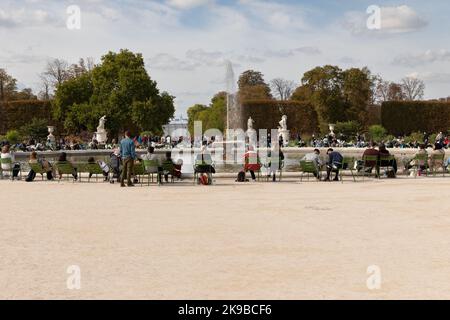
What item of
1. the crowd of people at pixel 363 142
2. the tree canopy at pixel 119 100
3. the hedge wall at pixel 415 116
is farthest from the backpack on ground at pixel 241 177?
the hedge wall at pixel 415 116

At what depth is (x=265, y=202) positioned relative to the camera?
34.2 feet

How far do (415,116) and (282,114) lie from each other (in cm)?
1039

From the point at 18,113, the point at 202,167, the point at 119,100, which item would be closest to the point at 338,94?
the point at 119,100

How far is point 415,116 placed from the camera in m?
47.9

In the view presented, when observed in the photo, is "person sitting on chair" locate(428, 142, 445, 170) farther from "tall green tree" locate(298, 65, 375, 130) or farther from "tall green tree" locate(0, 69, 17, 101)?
"tall green tree" locate(0, 69, 17, 101)

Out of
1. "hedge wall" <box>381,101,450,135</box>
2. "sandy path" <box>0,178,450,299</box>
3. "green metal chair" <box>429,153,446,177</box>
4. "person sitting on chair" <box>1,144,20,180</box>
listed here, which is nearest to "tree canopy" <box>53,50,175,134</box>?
"hedge wall" <box>381,101,450,135</box>

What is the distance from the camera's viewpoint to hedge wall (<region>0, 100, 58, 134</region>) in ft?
150

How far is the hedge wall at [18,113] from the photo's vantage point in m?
45.8

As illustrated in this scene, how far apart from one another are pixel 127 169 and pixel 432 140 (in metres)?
26.8

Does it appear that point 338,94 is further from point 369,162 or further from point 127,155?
point 127,155

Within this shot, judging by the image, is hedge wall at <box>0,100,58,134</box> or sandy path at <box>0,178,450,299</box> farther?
hedge wall at <box>0,100,58,134</box>

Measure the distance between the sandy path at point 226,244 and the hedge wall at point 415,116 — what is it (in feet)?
123

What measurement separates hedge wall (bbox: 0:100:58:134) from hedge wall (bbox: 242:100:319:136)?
15991 mm
